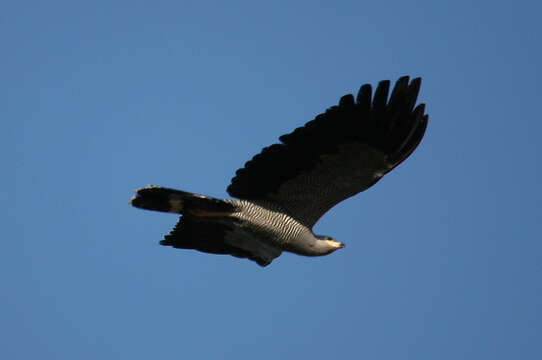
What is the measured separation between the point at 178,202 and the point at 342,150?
8.51 ft

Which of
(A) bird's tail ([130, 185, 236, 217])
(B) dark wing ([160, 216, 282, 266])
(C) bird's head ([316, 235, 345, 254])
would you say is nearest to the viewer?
(A) bird's tail ([130, 185, 236, 217])

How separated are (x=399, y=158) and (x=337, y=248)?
179 centimetres

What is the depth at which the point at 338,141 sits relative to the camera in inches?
512

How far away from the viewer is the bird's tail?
13109 millimetres

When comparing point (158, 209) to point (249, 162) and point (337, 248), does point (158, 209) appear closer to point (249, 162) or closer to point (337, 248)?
point (249, 162)

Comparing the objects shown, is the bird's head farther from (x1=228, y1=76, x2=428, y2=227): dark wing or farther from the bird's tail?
the bird's tail

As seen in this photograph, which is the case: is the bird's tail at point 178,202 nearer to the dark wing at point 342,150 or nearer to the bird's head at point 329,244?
the dark wing at point 342,150

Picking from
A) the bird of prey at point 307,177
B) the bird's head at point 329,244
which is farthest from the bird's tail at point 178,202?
the bird's head at point 329,244

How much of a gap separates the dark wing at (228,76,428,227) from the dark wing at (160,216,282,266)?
898mm

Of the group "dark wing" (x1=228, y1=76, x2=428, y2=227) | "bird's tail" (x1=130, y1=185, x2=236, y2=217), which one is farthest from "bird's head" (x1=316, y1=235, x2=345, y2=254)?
"bird's tail" (x1=130, y1=185, x2=236, y2=217)

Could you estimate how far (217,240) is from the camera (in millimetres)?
14484

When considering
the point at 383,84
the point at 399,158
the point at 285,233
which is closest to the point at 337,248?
the point at 285,233

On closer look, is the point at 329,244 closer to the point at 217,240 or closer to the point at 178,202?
the point at 217,240

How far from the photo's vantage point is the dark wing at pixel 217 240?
1420 centimetres
